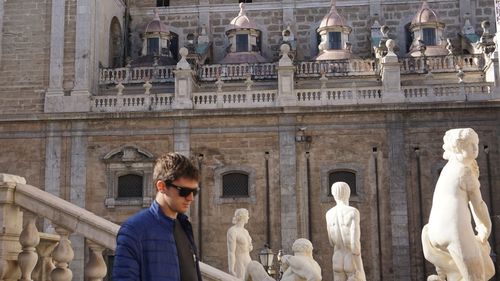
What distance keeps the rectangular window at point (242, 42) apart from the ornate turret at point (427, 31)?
19.0 feet

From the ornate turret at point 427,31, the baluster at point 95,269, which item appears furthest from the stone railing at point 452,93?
the baluster at point 95,269

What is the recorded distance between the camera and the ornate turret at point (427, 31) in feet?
81.5

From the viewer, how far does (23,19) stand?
2423 centimetres

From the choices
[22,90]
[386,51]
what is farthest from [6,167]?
[386,51]

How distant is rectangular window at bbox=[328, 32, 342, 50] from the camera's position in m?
25.4

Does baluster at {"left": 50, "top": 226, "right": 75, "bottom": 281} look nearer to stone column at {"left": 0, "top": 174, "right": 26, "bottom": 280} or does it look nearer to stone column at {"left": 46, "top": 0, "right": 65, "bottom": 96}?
stone column at {"left": 0, "top": 174, "right": 26, "bottom": 280}

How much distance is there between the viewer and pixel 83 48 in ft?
78.0

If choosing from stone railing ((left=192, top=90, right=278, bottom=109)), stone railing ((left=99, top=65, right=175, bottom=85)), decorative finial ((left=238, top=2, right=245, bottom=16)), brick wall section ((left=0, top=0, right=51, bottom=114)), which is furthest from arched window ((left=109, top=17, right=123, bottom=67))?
stone railing ((left=192, top=90, right=278, bottom=109))

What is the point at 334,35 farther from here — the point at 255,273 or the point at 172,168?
the point at 172,168

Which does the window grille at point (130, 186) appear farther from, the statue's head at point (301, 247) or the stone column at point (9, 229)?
the stone column at point (9, 229)

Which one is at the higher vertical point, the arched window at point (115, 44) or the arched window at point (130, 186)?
the arched window at point (115, 44)

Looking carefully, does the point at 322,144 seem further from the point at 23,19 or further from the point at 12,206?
the point at 12,206

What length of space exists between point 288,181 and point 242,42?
630 centimetres

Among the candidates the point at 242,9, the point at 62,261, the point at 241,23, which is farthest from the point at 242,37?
the point at 62,261
